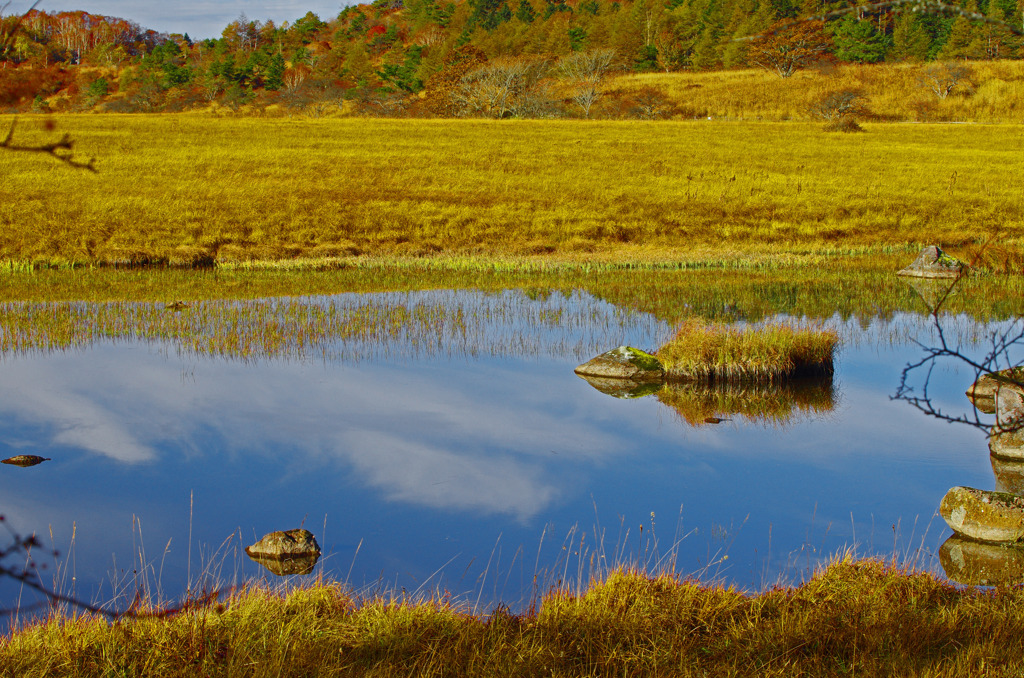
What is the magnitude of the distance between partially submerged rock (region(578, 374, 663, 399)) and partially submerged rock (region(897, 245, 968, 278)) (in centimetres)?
1241

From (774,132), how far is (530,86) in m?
35.6

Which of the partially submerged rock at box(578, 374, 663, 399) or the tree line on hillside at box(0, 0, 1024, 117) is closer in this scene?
the partially submerged rock at box(578, 374, 663, 399)

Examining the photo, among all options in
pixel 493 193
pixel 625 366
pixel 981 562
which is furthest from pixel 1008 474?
pixel 493 193

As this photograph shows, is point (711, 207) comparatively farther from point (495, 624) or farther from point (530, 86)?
point (530, 86)

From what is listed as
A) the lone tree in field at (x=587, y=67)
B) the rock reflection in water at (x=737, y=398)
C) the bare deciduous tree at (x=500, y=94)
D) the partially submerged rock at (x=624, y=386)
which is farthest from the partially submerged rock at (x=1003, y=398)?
the lone tree in field at (x=587, y=67)

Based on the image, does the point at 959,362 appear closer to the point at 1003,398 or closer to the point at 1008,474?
the point at 1003,398

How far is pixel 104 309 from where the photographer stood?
18.1m

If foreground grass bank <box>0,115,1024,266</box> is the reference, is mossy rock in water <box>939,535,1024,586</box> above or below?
below

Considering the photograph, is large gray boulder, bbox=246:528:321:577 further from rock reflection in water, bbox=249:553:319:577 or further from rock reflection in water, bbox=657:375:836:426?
rock reflection in water, bbox=657:375:836:426

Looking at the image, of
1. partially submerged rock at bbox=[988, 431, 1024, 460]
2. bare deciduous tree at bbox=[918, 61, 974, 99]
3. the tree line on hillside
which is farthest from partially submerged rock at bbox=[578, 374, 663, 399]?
bare deciduous tree at bbox=[918, 61, 974, 99]

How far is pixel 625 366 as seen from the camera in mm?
13273

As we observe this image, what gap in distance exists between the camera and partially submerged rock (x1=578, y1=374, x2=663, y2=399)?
1246 centimetres

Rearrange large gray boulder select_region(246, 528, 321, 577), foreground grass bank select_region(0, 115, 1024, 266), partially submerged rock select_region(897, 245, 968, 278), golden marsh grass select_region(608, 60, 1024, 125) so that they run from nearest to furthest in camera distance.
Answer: large gray boulder select_region(246, 528, 321, 577), partially submerged rock select_region(897, 245, 968, 278), foreground grass bank select_region(0, 115, 1024, 266), golden marsh grass select_region(608, 60, 1024, 125)

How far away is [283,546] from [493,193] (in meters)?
30.7
